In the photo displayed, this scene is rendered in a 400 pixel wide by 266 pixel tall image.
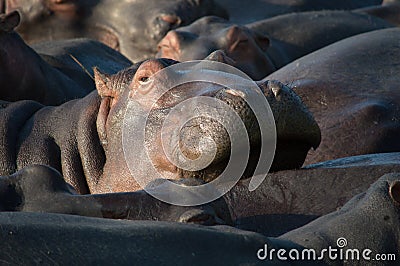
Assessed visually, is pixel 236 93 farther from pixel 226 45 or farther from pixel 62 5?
pixel 62 5

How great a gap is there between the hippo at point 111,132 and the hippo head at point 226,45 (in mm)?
2251

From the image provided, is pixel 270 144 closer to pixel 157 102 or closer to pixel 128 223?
pixel 157 102

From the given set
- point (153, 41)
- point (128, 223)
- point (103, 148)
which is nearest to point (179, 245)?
point (128, 223)

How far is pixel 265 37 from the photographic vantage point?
722 centimetres

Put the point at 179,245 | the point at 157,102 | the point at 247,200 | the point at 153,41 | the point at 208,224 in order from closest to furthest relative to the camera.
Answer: the point at 179,245, the point at 208,224, the point at 247,200, the point at 157,102, the point at 153,41

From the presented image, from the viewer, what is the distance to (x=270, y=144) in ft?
11.3

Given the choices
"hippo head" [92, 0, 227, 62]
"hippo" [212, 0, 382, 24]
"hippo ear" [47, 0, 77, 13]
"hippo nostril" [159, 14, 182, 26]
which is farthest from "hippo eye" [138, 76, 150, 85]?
"hippo" [212, 0, 382, 24]

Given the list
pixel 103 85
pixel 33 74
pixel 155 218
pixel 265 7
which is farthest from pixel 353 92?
pixel 265 7

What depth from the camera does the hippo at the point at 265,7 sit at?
8562mm

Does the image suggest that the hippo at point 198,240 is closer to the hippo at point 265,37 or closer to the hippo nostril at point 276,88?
the hippo nostril at point 276,88

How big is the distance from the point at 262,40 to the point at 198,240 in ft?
16.1

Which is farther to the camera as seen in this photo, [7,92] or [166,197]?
[7,92]

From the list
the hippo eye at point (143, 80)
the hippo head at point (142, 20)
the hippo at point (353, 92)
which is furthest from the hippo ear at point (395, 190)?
the hippo head at point (142, 20)

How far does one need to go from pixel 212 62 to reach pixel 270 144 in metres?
0.56
